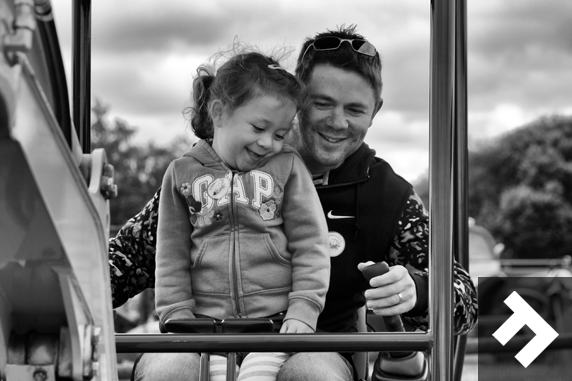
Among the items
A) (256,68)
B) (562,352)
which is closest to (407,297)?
(256,68)

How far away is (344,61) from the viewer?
223 centimetres

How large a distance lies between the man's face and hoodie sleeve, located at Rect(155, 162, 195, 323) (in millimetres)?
380

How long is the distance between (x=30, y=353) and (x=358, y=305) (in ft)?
3.91

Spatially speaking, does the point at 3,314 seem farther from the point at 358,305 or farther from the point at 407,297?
the point at 358,305

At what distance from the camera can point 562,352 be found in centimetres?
855

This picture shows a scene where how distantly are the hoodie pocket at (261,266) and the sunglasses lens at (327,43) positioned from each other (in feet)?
2.00

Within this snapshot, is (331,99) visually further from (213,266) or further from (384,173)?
(213,266)

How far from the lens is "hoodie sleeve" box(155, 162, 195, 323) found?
194cm

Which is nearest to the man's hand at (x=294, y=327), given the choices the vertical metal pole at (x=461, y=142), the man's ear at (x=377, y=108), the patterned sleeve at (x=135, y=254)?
the vertical metal pole at (x=461, y=142)

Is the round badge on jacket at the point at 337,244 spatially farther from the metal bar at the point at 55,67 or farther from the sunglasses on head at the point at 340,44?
the metal bar at the point at 55,67

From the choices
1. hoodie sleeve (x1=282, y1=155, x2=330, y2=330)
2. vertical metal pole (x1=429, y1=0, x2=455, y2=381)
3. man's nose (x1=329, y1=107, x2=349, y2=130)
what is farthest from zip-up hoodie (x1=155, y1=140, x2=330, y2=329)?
vertical metal pole (x1=429, y1=0, x2=455, y2=381)

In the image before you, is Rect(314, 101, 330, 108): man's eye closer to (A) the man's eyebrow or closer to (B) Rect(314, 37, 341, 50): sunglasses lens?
(A) the man's eyebrow

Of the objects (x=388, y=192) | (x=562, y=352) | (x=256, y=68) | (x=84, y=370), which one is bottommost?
(x=562, y=352)

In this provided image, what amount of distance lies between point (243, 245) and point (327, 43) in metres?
0.66
